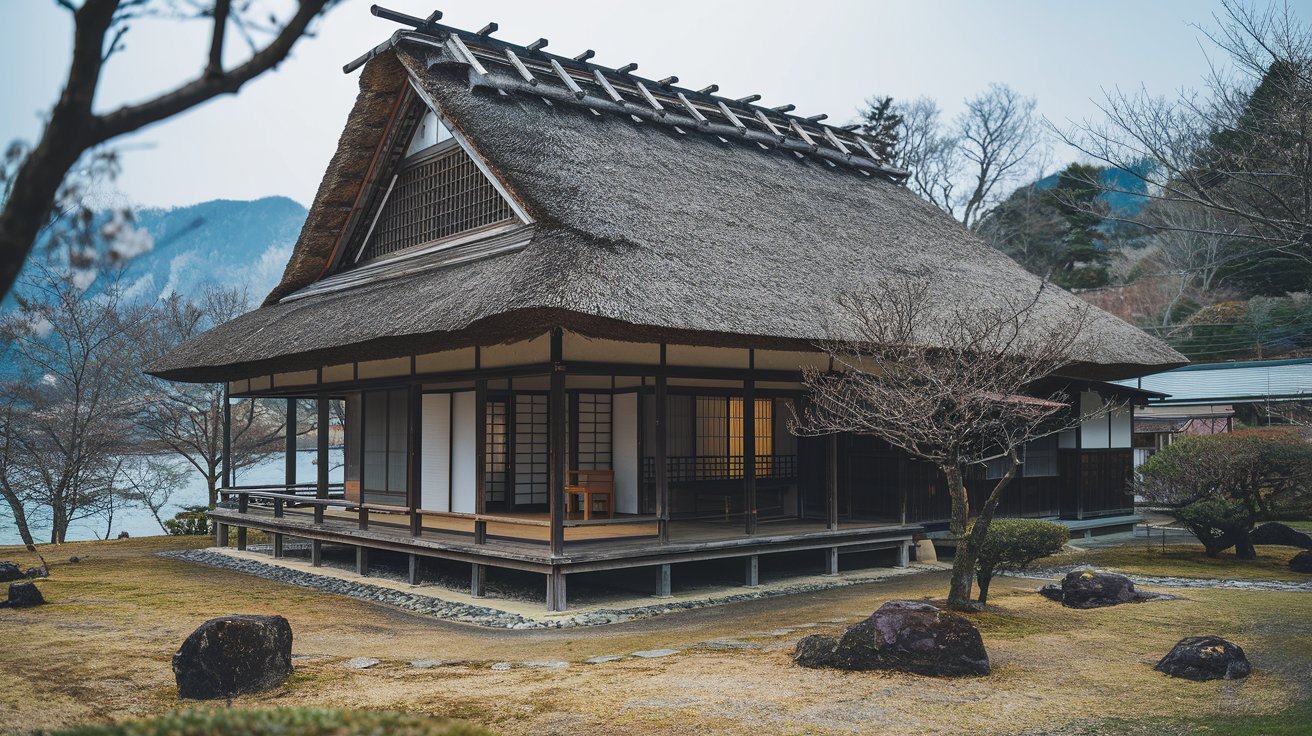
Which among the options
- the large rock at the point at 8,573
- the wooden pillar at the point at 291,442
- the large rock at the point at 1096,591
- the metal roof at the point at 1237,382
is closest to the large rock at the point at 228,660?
the large rock at the point at 1096,591

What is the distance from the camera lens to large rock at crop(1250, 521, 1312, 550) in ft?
46.9

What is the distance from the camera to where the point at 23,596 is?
11.2m

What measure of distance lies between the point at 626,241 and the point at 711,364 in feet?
6.91

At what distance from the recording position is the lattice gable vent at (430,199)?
559 inches

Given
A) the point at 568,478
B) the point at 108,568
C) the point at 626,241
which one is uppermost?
the point at 626,241

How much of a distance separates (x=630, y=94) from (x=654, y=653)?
1184 cm

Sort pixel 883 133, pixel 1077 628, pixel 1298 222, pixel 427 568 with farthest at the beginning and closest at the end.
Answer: pixel 883 133
pixel 427 568
pixel 1077 628
pixel 1298 222

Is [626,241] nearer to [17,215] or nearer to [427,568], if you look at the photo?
[427,568]

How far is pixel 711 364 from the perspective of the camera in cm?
1230

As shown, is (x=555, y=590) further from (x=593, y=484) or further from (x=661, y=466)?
(x=593, y=484)

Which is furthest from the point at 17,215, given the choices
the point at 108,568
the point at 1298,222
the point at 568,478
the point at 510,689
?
the point at 108,568

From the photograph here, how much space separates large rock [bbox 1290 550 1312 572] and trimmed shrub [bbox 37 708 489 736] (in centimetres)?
1389

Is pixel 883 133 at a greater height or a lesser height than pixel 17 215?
greater

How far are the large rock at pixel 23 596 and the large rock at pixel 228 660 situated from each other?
5.65 meters
